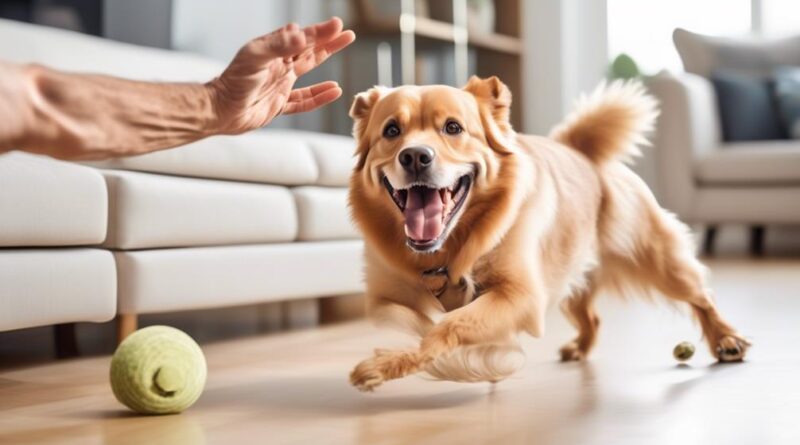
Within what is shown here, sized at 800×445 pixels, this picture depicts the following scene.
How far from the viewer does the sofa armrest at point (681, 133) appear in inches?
218

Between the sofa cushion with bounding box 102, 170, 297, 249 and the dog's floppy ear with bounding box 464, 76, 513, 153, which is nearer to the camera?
the dog's floppy ear with bounding box 464, 76, 513, 153

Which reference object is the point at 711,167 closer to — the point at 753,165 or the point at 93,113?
the point at 753,165

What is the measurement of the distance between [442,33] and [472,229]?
12.1 feet

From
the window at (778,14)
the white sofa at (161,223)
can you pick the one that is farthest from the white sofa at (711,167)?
the white sofa at (161,223)

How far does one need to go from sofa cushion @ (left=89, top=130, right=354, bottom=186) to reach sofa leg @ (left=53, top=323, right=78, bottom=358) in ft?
1.40

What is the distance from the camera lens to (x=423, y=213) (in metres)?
1.88

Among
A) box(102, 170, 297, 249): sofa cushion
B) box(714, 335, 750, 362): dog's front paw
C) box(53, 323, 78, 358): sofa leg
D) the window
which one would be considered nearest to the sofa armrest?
the window

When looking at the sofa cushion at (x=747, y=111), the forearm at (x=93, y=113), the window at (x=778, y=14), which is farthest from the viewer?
the window at (x=778, y=14)

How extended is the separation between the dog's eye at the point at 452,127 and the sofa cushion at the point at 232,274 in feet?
2.15

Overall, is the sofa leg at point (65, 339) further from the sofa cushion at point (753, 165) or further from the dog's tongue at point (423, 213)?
the sofa cushion at point (753, 165)

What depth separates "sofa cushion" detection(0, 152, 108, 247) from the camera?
80.8 inches

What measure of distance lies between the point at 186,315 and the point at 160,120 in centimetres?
231

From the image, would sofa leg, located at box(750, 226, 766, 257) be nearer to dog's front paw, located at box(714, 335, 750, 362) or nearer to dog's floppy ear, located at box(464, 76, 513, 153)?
dog's front paw, located at box(714, 335, 750, 362)

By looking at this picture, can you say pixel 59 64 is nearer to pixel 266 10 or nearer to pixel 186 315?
pixel 186 315
